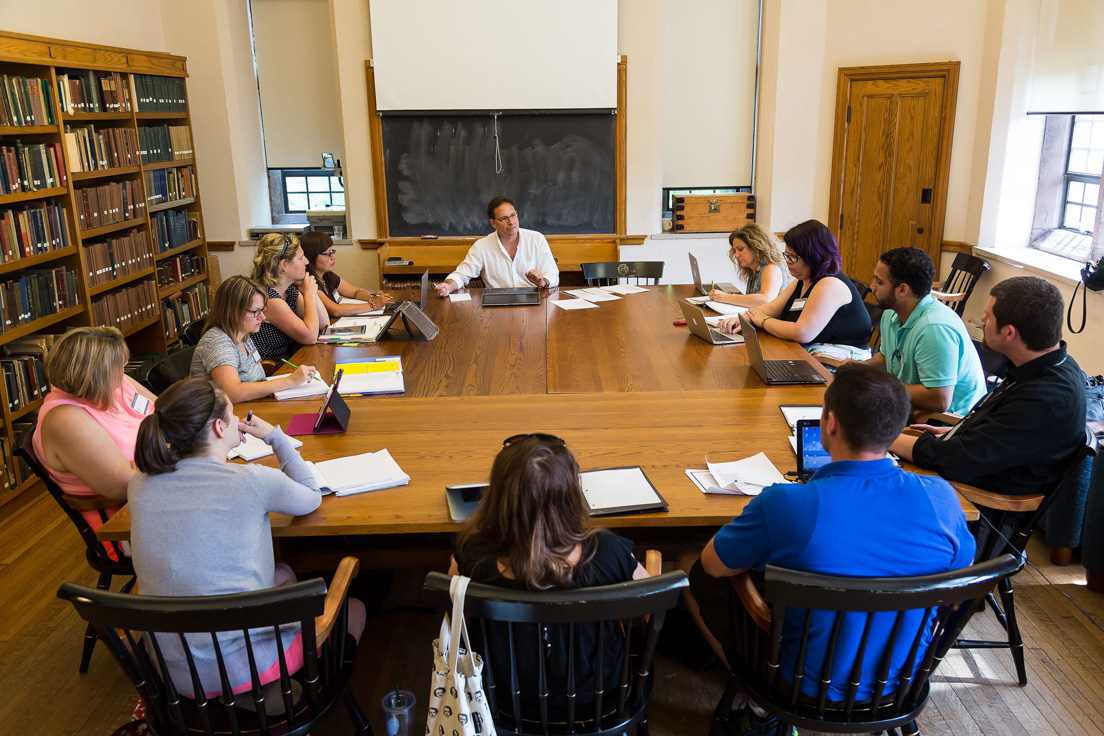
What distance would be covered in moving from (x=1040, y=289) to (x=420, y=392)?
6.51ft

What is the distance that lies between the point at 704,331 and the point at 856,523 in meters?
2.03

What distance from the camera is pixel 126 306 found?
195 inches

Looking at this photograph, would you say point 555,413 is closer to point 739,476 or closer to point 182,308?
point 739,476

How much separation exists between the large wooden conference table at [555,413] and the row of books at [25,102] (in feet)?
5.88

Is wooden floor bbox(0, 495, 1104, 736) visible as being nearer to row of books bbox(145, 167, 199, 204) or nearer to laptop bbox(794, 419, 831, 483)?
laptop bbox(794, 419, 831, 483)

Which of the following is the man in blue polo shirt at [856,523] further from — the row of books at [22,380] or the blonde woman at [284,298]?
the row of books at [22,380]

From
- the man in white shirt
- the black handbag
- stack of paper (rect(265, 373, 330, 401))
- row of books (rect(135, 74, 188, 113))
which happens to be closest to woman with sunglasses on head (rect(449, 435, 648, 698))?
stack of paper (rect(265, 373, 330, 401))

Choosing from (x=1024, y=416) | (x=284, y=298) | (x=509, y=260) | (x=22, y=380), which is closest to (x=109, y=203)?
(x=22, y=380)

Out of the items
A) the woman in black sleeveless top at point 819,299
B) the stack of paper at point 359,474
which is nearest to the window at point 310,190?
the woman in black sleeveless top at point 819,299

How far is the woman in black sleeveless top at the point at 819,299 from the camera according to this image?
3.57 meters

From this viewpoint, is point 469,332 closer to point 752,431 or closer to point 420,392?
point 420,392

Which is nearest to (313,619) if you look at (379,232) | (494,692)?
(494,692)

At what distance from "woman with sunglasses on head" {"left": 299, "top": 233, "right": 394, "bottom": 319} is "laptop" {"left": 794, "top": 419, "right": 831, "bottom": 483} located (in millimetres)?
2722

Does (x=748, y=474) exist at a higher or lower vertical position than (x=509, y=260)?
lower
